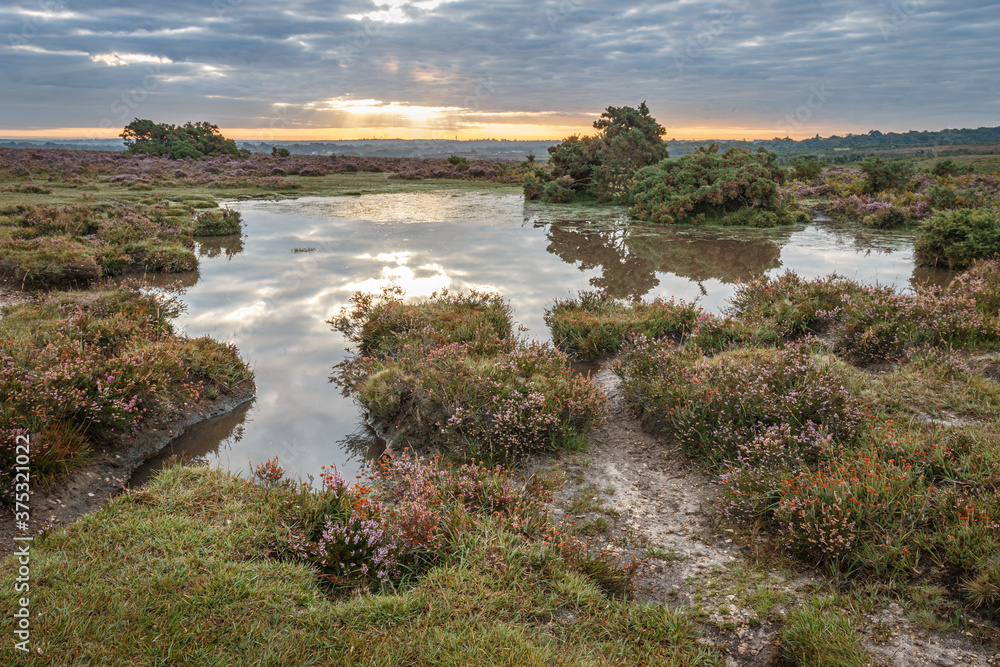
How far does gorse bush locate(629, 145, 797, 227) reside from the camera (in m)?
23.8

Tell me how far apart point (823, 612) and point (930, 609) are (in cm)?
72

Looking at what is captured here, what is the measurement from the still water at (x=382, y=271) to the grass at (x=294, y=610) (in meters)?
1.95

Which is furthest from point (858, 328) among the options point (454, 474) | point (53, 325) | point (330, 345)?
point (53, 325)

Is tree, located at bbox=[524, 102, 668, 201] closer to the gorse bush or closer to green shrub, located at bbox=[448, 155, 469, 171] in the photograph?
the gorse bush

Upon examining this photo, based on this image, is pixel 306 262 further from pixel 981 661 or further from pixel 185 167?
pixel 185 167

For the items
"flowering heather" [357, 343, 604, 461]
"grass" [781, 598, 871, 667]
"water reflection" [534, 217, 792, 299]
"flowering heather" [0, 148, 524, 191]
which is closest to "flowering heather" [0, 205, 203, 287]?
"flowering heather" [357, 343, 604, 461]

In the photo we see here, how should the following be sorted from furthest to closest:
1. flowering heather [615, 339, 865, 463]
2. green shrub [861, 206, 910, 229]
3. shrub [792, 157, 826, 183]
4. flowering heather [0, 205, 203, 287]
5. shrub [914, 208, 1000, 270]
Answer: shrub [792, 157, 826, 183], green shrub [861, 206, 910, 229], shrub [914, 208, 1000, 270], flowering heather [0, 205, 203, 287], flowering heather [615, 339, 865, 463]

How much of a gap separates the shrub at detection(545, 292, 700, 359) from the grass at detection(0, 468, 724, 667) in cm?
564

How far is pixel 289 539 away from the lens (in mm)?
4699

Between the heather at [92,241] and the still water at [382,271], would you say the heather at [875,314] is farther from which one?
the heather at [92,241]

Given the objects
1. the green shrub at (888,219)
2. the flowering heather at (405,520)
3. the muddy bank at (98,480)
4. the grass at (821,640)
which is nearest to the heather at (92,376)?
the muddy bank at (98,480)

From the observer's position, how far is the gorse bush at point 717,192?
23.8 metres

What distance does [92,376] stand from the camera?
6652 mm

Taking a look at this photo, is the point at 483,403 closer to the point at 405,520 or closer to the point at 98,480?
the point at 405,520
